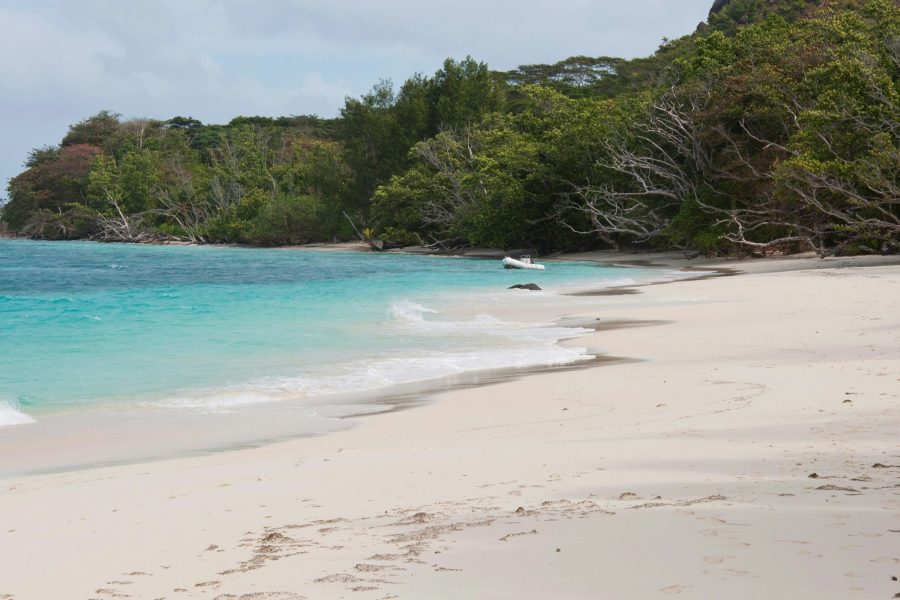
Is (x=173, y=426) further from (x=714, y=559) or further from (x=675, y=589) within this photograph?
(x=675, y=589)

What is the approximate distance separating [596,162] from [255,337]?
25088mm

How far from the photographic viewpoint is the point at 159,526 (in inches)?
189

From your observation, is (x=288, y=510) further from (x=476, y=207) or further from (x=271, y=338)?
(x=476, y=207)

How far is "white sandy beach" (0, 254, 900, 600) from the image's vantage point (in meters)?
3.46

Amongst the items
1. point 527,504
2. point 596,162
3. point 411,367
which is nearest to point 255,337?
point 411,367

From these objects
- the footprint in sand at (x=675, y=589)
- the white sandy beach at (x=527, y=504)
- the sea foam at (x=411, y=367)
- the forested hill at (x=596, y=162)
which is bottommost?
the sea foam at (x=411, y=367)

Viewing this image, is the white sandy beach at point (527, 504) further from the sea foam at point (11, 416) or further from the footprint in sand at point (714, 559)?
the sea foam at point (11, 416)

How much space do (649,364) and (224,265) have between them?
117 feet

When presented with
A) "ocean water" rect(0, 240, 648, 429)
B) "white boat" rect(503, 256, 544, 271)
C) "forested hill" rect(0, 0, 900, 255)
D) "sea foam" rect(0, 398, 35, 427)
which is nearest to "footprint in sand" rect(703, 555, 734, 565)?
"ocean water" rect(0, 240, 648, 429)

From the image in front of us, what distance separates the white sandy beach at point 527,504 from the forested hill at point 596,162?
1829 cm

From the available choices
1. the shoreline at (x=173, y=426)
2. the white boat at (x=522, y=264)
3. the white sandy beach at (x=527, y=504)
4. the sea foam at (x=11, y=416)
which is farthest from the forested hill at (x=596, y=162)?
the sea foam at (x=11, y=416)

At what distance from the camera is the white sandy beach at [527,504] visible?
346 centimetres

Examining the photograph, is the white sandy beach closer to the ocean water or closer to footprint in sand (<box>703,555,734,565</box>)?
footprint in sand (<box>703,555,734,565</box>)

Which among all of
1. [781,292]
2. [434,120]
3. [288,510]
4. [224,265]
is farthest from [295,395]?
[434,120]
